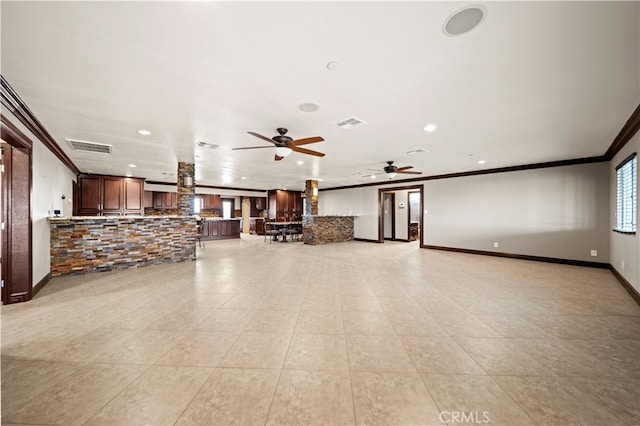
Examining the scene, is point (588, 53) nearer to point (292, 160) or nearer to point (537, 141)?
point (537, 141)

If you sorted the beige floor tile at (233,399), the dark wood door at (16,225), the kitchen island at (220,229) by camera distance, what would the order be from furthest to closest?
the kitchen island at (220,229) → the dark wood door at (16,225) → the beige floor tile at (233,399)

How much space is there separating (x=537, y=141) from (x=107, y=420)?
21.5 feet

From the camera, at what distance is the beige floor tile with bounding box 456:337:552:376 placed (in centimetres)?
186

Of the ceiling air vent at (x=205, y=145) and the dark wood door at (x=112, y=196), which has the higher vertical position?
the ceiling air vent at (x=205, y=145)

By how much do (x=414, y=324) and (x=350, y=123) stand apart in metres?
2.75

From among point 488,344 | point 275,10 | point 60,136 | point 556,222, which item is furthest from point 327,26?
point 556,222

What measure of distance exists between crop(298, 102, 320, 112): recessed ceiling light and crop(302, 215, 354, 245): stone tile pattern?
21.1 ft

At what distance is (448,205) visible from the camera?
812 centimetres

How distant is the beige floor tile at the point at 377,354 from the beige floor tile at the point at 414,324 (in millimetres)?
226

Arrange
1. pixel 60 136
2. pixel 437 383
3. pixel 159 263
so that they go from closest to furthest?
pixel 437 383 → pixel 60 136 → pixel 159 263

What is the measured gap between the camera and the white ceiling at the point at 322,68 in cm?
166

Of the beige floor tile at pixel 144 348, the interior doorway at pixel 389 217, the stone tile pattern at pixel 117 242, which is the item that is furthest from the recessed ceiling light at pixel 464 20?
the interior doorway at pixel 389 217

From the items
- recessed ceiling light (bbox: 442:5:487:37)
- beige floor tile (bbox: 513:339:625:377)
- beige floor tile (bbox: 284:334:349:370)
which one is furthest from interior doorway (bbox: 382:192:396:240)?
recessed ceiling light (bbox: 442:5:487:37)

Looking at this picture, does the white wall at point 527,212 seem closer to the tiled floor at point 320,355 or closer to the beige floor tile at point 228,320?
the tiled floor at point 320,355
